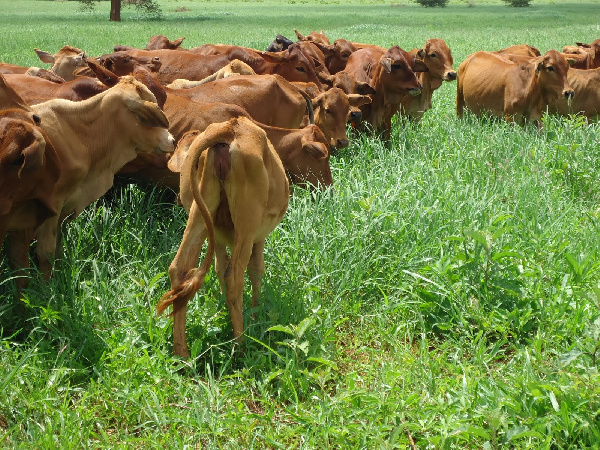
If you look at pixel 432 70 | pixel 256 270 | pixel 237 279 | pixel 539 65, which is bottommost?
pixel 256 270

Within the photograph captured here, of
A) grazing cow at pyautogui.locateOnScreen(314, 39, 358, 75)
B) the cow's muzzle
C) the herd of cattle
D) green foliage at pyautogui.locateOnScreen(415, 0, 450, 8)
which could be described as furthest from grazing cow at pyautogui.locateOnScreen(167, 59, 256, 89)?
green foliage at pyautogui.locateOnScreen(415, 0, 450, 8)

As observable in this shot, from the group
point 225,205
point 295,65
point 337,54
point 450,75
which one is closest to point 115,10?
point 337,54

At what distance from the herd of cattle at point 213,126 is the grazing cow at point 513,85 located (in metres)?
0.02

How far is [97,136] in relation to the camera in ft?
18.0

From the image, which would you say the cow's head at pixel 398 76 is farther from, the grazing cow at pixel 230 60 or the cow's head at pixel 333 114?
the cow's head at pixel 333 114

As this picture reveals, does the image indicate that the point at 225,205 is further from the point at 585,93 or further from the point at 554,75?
the point at 585,93

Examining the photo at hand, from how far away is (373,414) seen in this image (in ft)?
11.8

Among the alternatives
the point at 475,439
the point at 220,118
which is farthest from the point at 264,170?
the point at 220,118

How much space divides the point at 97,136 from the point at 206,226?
6.75 feet

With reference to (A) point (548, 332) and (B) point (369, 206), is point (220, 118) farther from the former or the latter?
(A) point (548, 332)

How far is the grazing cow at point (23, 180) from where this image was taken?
4.46 metres

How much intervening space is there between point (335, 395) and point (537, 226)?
2.55 metres

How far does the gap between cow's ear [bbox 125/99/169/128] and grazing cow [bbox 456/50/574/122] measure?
20.2ft

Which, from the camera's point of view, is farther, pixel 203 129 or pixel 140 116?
pixel 203 129
